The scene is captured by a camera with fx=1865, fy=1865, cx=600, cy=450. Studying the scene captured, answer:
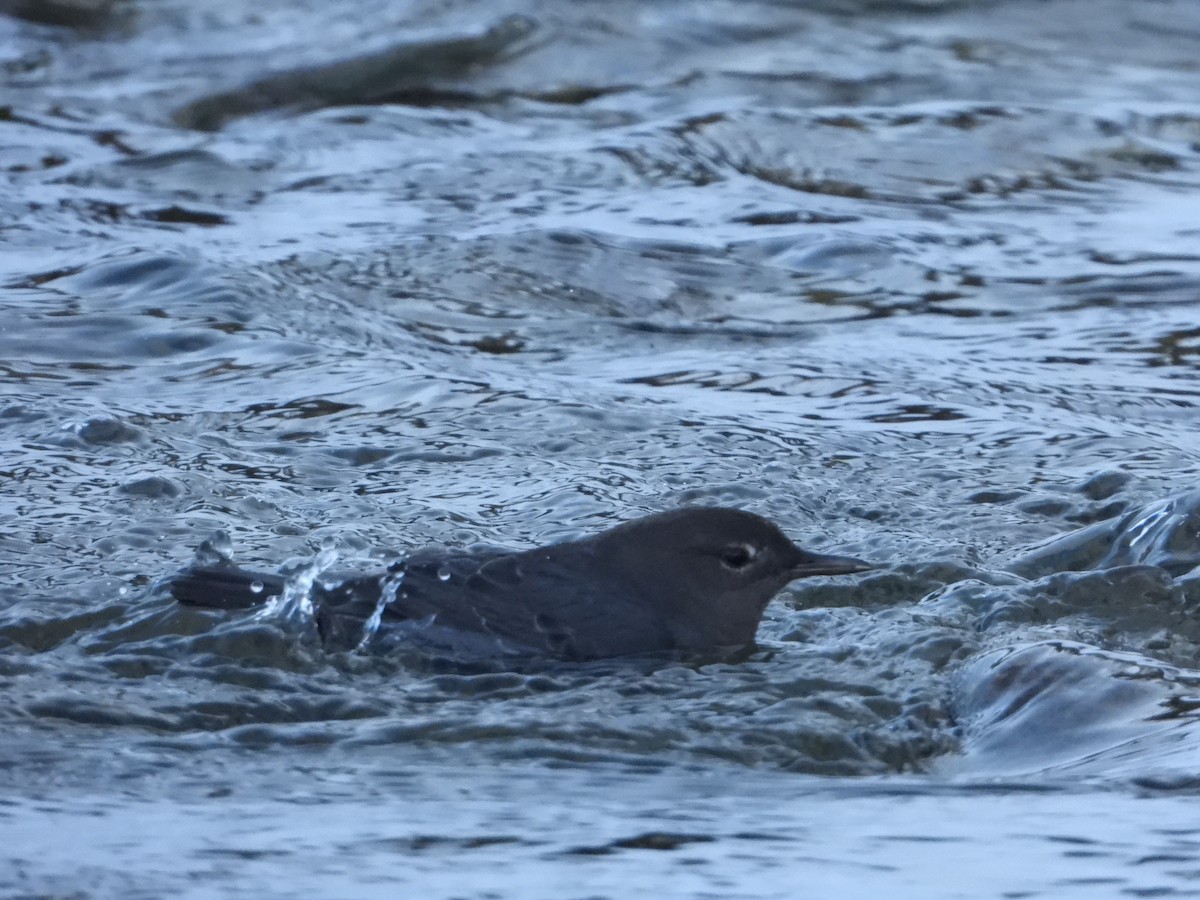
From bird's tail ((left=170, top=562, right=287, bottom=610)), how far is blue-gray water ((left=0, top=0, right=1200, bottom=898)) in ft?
0.21

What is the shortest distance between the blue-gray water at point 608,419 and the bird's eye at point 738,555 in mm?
271

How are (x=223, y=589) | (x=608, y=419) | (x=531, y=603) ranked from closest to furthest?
(x=531, y=603) → (x=223, y=589) → (x=608, y=419)

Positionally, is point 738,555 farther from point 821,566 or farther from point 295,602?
point 295,602

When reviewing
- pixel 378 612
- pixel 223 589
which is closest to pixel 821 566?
pixel 378 612

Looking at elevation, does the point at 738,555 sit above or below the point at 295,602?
above

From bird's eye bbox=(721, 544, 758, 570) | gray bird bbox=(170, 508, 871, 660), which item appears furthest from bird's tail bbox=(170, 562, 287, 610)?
bird's eye bbox=(721, 544, 758, 570)

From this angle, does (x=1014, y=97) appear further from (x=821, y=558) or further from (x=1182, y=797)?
(x=1182, y=797)

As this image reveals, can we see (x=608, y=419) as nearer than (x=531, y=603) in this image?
No

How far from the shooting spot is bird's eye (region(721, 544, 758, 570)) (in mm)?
5008

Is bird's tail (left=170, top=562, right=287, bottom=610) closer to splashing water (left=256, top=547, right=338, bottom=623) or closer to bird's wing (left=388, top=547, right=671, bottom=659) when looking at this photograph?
splashing water (left=256, top=547, right=338, bottom=623)

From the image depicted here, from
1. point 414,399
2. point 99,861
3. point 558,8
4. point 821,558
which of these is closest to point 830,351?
point 414,399

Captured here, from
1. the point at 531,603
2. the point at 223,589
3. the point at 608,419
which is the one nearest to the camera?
the point at 531,603

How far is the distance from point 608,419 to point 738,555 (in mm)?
1954

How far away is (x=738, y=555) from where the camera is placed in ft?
16.4
